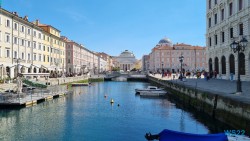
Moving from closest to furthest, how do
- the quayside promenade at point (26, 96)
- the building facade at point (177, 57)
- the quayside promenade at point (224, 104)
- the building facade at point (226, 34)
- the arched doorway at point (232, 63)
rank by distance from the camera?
the quayside promenade at point (224, 104) < the quayside promenade at point (26, 96) < the building facade at point (226, 34) < the arched doorway at point (232, 63) < the building facade at point (177, 57)

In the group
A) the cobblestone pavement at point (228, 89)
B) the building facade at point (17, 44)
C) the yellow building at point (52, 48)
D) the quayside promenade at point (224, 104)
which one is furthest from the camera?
the yellow building at point (52, 48)

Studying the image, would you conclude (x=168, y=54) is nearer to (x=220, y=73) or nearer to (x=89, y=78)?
(x=89, y=78)

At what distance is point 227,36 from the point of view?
40.7m

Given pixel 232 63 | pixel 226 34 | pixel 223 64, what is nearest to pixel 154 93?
pixel 223 64

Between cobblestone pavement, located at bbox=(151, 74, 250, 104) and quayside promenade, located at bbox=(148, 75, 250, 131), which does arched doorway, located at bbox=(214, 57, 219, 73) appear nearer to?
cobblestone pavement, located at bbox=(151, 74, 250, 104)

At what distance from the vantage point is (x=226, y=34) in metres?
41.2

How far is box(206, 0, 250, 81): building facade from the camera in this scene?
35125mm

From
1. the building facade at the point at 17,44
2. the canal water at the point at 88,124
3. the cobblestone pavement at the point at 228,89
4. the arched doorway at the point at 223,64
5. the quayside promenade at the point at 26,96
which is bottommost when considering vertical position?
the canal water at the point at 88,124

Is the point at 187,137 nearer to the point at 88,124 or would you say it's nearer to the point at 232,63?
the point at 88,124

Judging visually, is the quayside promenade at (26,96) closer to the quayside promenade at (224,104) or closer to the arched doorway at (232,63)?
the quayside promenade at (224,104)

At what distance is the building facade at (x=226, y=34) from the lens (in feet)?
115

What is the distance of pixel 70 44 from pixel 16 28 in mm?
50250

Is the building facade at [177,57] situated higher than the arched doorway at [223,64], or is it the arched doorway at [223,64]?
the building facade at [177,57]

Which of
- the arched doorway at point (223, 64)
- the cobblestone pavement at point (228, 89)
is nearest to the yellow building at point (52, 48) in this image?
the arched doorway at point (223, 64)
